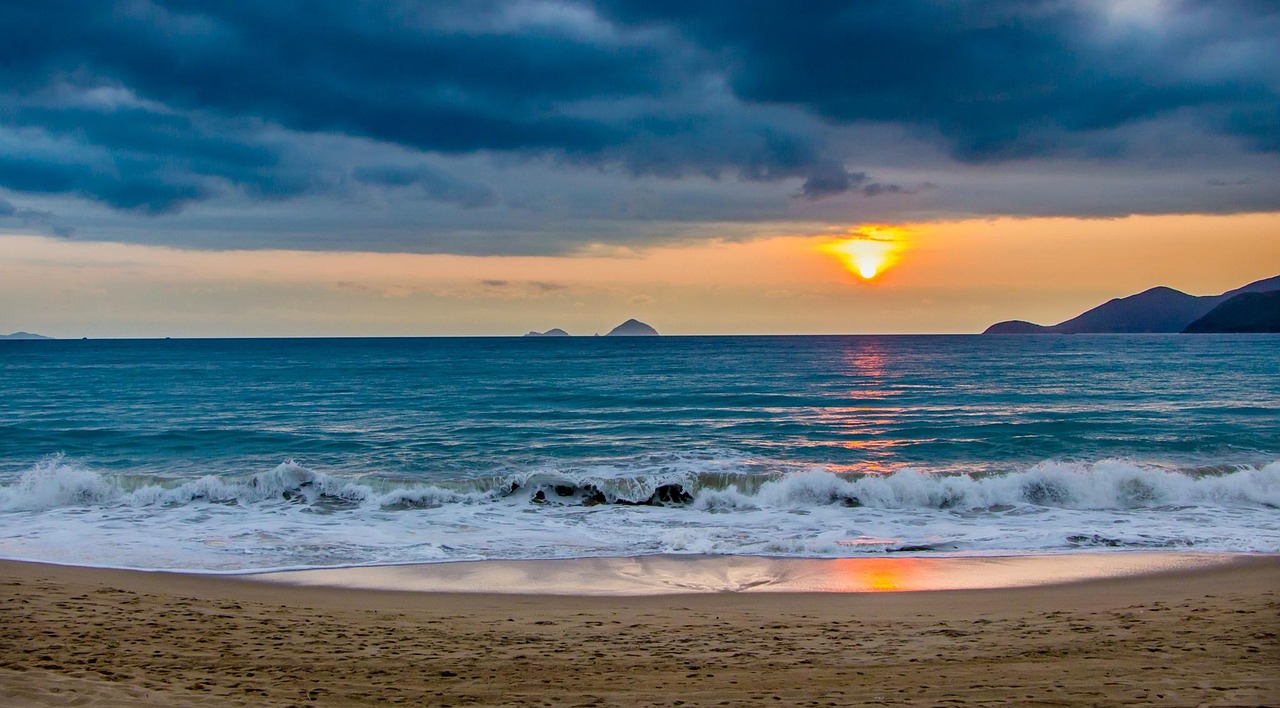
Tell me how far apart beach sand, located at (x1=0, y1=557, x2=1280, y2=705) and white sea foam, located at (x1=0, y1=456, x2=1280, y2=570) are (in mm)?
3222

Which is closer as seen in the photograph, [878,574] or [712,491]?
[878,574]

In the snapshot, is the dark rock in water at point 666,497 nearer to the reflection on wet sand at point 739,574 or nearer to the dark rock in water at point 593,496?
the dark rock in water at point 593,496

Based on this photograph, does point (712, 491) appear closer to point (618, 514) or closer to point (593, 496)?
point (618, 514)

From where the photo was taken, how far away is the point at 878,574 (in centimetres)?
1307

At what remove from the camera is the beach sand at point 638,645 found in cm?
709

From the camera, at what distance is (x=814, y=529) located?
1730 cm

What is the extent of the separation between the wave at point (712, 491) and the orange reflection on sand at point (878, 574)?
6.00 metres

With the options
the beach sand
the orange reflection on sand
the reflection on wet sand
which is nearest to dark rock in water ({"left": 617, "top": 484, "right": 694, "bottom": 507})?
the reflection on wet sand

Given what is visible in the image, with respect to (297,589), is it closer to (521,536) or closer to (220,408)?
(521,536)

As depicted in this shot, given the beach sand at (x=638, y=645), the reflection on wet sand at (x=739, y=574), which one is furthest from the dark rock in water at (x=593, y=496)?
the beach sand at (x=638, y=645)

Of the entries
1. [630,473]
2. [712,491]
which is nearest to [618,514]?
[712,491]

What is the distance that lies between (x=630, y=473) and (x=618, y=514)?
4317 millimetres

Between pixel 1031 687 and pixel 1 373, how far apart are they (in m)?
89.9

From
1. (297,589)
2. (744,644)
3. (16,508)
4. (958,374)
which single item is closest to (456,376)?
(958,374)
